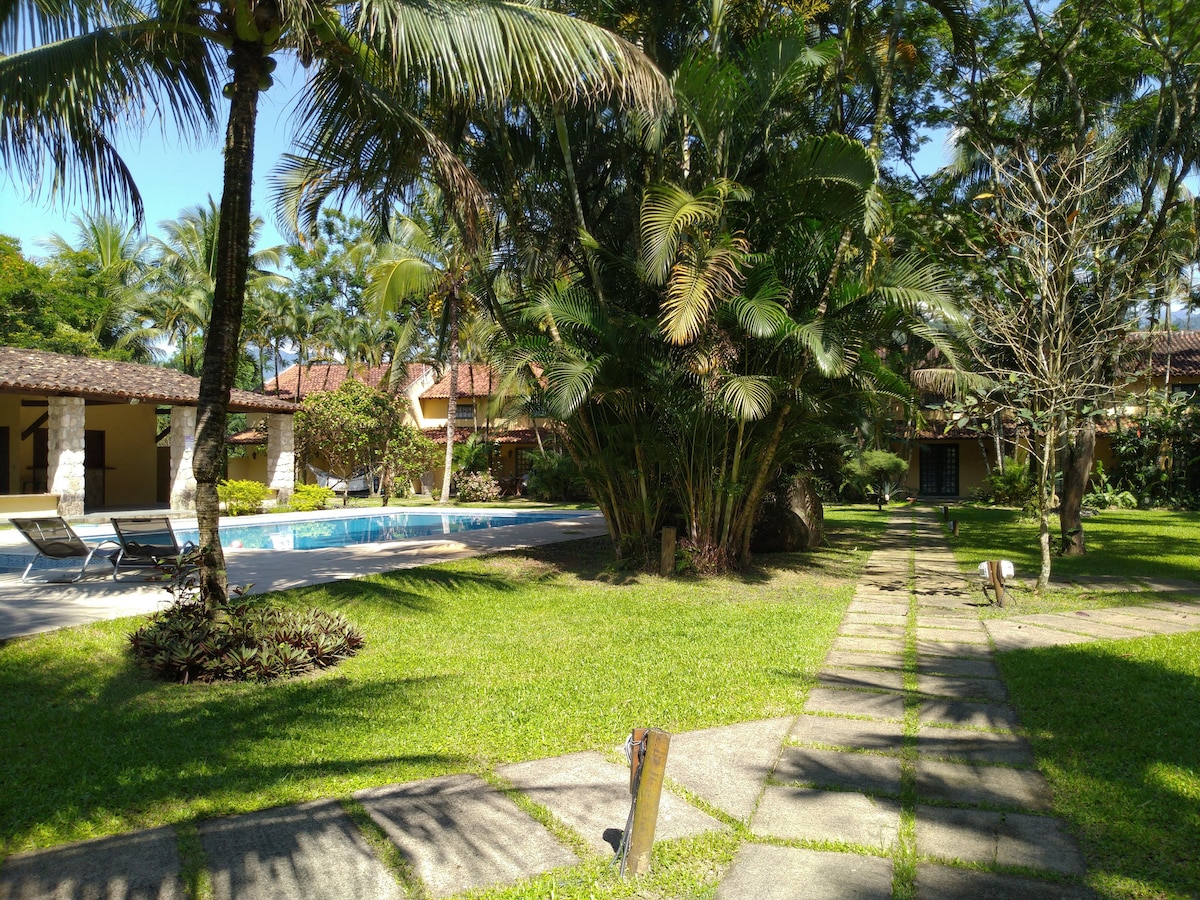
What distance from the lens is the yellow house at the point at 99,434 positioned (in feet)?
61.1

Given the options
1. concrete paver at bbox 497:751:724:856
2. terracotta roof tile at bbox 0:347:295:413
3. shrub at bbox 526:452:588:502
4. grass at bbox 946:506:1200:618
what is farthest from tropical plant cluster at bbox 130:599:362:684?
shrub at bbox 526:452:588:502

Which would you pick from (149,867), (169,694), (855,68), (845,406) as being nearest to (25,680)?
(169,694)

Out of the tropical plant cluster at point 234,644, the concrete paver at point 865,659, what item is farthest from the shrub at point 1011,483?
the tropical plant cluster at point 234,644

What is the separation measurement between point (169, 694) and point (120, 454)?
916 inches

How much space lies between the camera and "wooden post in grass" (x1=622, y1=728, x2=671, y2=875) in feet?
9.79

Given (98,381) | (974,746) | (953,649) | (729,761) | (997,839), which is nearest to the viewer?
(997,839)

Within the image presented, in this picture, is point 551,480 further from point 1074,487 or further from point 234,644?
point 234,644

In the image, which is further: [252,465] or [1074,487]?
[252,465]

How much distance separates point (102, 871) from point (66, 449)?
18.7 meters

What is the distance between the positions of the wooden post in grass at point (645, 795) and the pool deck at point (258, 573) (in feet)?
18.2

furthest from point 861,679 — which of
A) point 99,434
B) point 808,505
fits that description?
point 99,434

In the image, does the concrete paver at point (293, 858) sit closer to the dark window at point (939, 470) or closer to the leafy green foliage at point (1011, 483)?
the leafy green foliage at point (1011, 483)

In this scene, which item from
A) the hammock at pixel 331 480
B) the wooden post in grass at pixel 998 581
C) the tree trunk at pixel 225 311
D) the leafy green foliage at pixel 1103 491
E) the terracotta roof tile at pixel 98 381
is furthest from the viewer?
the hammock at pixel 331 480

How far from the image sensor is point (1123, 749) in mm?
4340
